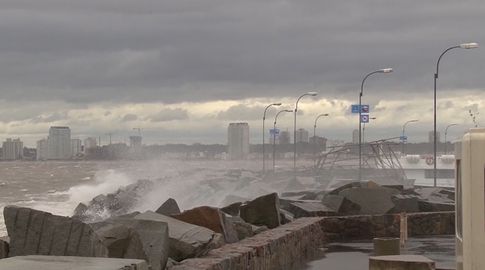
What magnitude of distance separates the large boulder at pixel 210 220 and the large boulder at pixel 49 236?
5.37m

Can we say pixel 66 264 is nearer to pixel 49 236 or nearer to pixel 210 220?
pixel 49 236

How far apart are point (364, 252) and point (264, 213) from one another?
2793 millimetres

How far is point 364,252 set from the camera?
15805 millimetres

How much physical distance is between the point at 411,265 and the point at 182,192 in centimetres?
6086

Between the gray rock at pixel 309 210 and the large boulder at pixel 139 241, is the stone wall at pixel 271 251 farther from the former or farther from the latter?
the gray rock at pixel 309 210

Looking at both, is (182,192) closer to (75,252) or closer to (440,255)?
(440,255)

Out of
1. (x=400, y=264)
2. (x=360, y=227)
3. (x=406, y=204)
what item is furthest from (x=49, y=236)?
(x=406, y=204)

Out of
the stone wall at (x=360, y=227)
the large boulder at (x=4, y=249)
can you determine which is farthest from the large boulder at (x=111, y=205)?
the large boulder at (x=4, y=249)

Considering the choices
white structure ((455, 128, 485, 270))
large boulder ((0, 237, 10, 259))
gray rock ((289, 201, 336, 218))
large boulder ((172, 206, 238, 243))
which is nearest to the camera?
white structure ((455, 128, 485, 270))

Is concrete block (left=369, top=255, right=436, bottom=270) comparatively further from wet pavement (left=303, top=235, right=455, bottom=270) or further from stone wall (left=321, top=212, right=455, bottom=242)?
stone wall (left=321, top=212, right=455, bottom=242)

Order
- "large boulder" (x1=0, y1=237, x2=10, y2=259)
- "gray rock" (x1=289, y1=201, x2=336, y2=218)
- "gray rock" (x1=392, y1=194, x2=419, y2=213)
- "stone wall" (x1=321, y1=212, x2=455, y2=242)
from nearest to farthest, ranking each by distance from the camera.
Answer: "large boulder" (x1=0, y1=237, x2=10, y2=259) < "stone wall" (x1=321, y1=212, x2=455, y2=242) < "gray rock" (x1=289, y1=201, x2=336, y2=218) < "gray rock" (x1=392, y1=194, x2=419, y2=213)

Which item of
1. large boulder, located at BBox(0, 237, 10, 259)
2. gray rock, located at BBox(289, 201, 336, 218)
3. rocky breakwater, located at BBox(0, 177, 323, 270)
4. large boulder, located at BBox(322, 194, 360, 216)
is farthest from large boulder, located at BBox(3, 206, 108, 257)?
large boulder, located at BBox(322, 194, 360, 216)

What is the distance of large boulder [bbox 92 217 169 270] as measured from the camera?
935cm

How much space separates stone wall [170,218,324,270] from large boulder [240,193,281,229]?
26.4 inches
